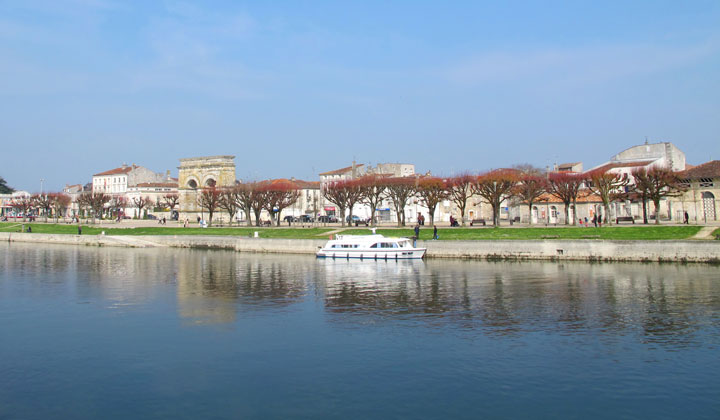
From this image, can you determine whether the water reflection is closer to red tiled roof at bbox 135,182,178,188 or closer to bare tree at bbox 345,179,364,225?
bare tree at bbox 345,179,364,225

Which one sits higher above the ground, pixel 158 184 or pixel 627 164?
pixel 158 184

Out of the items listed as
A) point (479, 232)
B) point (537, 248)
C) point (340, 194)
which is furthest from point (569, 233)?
point (340, 194)

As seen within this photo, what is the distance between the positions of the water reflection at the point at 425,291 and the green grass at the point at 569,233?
576 cm

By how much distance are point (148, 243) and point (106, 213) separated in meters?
52.2

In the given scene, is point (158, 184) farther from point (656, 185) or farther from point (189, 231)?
point (656, 185)

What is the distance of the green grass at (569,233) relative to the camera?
43.5 m

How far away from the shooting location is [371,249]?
153 feet

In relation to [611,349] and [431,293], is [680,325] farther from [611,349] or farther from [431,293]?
[431,293]

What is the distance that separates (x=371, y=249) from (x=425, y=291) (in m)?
16.7

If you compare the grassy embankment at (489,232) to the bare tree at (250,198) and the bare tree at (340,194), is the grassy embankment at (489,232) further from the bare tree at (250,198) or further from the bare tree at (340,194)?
the bare tree at (340,194)

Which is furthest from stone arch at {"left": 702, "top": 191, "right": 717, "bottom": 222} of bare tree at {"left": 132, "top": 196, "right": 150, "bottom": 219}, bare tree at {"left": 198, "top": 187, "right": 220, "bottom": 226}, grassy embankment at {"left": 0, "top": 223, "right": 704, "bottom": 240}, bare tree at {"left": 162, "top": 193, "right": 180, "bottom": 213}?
bare tree at {"left": 132, "top": 196, "right": 150, "bottom": 219}

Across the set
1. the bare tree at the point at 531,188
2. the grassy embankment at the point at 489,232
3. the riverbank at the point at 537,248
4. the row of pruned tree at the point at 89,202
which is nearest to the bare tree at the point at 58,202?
the row of pruned tree at the point at 89,202

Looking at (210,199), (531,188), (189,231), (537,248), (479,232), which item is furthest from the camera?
(210,199)

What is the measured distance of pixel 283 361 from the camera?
690 inches
